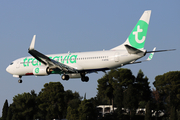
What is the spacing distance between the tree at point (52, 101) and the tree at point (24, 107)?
4.99 m

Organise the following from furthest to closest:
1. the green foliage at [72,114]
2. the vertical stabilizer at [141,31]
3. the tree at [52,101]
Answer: the tree at [52,101]
the green foliage at [72,114]
the vertical stabilizer at [141,31]

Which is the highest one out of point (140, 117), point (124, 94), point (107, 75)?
point (107, 75)

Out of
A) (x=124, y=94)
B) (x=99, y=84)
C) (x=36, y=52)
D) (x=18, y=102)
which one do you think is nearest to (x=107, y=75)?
(x=99, y=84)

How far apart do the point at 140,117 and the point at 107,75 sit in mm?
28906

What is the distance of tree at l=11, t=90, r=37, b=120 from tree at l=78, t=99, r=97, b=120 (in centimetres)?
2374

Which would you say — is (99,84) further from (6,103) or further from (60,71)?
(60,71)

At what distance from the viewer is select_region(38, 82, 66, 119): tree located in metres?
118

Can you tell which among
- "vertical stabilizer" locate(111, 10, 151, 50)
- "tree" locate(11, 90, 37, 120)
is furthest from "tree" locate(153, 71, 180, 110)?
"vertical stabilizer" locate(111, 10, 151, 50)

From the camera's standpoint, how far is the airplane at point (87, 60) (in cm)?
5047

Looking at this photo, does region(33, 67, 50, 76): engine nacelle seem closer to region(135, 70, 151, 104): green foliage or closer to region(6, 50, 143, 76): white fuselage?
region(6, 50, 143, 76): white fuselage

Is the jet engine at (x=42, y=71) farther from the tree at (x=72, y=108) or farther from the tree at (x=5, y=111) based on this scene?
the tree at (x=5, y=111)

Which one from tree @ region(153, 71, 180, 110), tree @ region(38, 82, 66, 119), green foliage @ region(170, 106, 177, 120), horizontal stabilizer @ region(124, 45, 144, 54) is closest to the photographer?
horizontal stabilizer @ region(124, 45, 144, 54)

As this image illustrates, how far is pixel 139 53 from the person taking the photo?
162ft

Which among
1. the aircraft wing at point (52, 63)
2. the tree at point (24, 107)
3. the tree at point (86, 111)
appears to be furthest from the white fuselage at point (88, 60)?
the tree at point (24, 107)
